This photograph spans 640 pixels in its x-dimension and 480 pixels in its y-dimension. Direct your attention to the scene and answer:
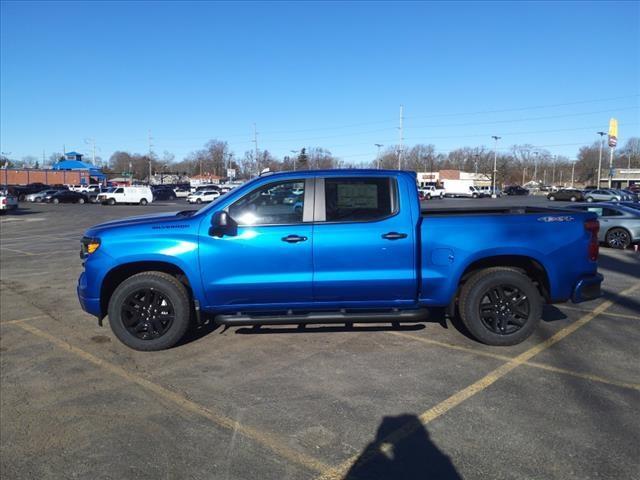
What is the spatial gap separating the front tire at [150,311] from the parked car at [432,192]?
205ft

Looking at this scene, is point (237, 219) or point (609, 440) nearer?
point (609, 440)

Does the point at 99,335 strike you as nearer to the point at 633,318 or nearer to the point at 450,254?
the point at 450,254

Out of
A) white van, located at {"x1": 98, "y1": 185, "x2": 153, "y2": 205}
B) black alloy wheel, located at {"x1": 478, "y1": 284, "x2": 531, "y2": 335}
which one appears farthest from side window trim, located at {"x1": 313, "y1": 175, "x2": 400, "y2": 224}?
white van, located at {"x1": 98, "y1": 185, "x2": 153, "y2": 205}

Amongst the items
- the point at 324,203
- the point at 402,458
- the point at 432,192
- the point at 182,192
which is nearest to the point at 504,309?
the point at 324,203

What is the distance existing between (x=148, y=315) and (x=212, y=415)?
5.81 ft

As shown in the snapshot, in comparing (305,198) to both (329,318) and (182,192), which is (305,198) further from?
(182,192)

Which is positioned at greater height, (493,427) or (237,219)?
(237,219)

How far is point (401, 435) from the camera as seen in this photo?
3486mm

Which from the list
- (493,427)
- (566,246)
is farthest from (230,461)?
(566,246)

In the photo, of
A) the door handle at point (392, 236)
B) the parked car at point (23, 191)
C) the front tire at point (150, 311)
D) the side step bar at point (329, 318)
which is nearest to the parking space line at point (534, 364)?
the side step bar at point (329, 318)

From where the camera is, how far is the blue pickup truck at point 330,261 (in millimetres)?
4965

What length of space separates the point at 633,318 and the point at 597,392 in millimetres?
2895

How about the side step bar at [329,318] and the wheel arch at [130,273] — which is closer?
the side step bar at [329,318]

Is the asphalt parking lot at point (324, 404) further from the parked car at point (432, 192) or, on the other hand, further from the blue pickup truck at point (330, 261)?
the parked car at point (432, 192)
